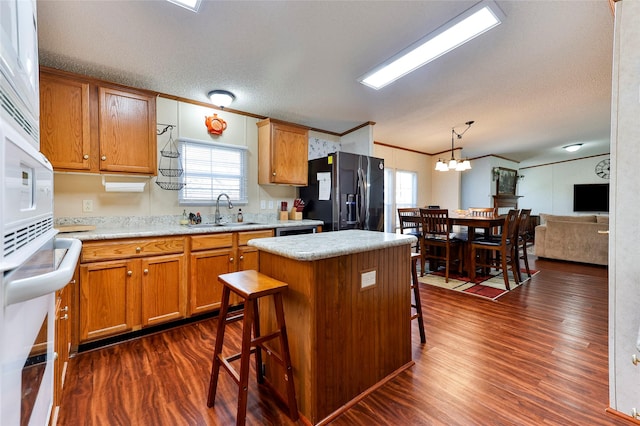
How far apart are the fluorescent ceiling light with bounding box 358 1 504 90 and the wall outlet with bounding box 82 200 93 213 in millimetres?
2843

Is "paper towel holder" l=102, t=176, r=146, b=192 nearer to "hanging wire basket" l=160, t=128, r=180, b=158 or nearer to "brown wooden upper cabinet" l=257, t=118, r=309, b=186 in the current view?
"hanging wire basket" l=160, t=128, r=180, b=158

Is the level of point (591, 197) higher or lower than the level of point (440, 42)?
lower

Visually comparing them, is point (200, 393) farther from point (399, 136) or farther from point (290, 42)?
point (399, 136)

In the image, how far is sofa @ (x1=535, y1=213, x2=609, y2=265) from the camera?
4.50 meters

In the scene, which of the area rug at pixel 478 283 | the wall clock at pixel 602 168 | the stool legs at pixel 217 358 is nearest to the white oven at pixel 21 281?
the stool legs at pixel 217 358

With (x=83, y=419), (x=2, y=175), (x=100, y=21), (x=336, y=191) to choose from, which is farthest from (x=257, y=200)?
(x=2, y=175)

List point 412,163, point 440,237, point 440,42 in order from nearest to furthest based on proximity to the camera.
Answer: point 440,42
point 440,237
point 412,163

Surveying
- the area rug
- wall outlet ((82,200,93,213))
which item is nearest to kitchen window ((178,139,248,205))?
wall outlet ((82,200,93,213))

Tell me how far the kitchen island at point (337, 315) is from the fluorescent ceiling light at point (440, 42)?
1556 millimetres

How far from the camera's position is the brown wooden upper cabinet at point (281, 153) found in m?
3.50

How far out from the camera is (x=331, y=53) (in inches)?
90.7

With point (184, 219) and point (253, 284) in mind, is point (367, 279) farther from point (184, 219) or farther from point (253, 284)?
point (184, 219)

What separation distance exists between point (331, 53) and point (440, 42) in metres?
0.86

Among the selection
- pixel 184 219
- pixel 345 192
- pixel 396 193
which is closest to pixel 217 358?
pixel 184 219
